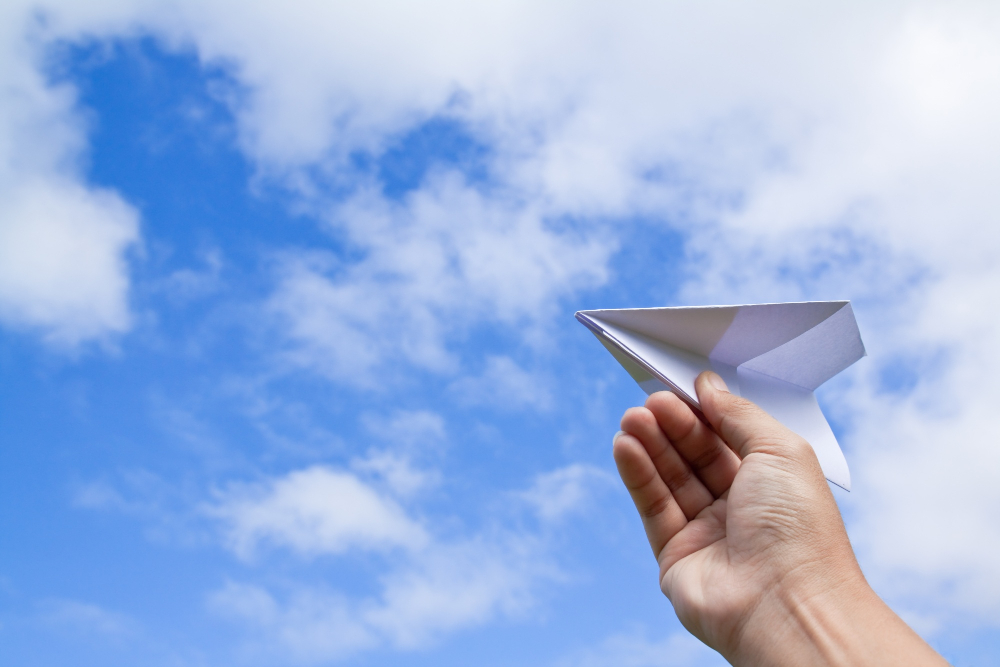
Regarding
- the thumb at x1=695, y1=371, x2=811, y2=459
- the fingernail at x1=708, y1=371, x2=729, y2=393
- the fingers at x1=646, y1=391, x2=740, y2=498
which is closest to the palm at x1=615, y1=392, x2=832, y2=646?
Answer: the fingers at x1=646, y1=391, x2=740, y2=498

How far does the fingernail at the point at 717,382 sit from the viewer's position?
192 inches

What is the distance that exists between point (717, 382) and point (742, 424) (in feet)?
1.52

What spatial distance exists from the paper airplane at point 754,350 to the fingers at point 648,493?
503mm

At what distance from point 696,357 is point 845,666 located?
2.15 m

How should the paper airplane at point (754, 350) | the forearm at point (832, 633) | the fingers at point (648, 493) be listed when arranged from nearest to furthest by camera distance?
1. the forearm at point (832, 633)
2. the paper airplane at point (754, 350)
3. the fingers at point (648, 493)

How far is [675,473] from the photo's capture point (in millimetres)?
5070

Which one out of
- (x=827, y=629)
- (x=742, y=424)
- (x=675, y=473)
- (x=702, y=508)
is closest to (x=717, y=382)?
(x=742, y=424)

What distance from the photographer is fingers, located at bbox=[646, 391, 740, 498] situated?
15.9 ft

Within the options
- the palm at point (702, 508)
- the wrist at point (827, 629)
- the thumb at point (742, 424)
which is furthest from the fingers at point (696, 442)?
the wrist at point (827, 629)

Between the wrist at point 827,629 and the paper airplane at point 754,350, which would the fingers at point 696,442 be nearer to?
the paper airplane at point 754,350

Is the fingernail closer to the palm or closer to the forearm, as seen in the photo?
the palm

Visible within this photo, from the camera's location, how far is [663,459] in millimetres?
5016

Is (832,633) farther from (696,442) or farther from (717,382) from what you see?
(717,382)

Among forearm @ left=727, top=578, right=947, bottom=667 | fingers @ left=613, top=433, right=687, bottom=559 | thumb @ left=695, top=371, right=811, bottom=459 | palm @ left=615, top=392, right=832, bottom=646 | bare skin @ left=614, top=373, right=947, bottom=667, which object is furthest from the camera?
fingers @ left=613, top=433, right=687, bottom=559
